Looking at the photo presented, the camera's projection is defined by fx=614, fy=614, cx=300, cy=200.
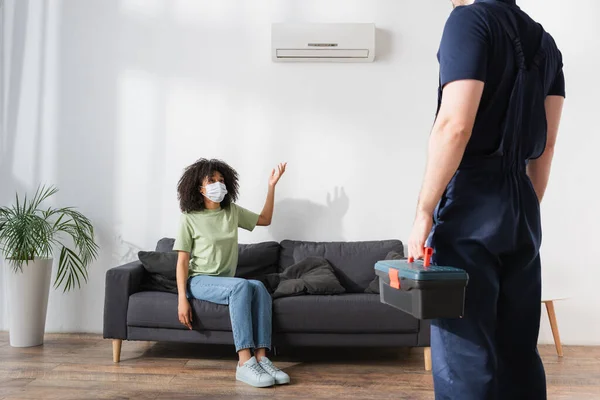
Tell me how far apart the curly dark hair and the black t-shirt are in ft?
7.31

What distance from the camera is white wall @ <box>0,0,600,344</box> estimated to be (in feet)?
13.3

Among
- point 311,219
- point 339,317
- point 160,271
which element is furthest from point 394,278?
point 311,219

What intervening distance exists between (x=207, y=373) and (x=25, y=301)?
1.29 m

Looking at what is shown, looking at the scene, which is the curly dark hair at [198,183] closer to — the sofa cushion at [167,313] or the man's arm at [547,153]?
the sofa cushion at [167,313]

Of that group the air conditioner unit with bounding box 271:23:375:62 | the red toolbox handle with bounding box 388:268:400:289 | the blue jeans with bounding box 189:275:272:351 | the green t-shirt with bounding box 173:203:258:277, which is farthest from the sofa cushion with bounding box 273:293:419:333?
the red toolbox handle with bounding box 388:268:400:289

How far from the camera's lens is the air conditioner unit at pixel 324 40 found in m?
3.96

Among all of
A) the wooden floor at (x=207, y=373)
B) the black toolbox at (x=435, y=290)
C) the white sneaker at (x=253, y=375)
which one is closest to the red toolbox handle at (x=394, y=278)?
the black toolbox at (x=435, y=290)

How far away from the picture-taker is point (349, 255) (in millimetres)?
Answer: 3775

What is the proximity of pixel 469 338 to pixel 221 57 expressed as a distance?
10.5 feet

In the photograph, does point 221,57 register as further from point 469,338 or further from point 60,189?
point 469,338

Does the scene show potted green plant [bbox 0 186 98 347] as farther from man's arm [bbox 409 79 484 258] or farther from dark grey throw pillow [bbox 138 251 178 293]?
man's arm [bbox 409 79 484 258]

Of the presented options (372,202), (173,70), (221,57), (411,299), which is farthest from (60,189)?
(411,299)

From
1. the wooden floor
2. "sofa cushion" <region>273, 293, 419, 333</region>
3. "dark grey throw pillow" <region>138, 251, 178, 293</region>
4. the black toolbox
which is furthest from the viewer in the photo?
"dark grey throw pillow" <region>138, 251, 178, 293</region>

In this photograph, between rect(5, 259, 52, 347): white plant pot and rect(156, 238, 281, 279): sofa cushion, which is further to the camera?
rect(156, 238, 281, 279): sofa cushion
